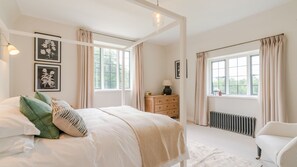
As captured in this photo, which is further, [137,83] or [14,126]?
[137,83]

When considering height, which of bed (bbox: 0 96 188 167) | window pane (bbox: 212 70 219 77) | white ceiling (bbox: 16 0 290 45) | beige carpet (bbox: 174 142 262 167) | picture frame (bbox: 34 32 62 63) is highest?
white ceiling (bbox: 16 0 290 45)

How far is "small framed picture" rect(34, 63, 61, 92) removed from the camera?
324 cm

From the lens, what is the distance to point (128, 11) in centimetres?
300

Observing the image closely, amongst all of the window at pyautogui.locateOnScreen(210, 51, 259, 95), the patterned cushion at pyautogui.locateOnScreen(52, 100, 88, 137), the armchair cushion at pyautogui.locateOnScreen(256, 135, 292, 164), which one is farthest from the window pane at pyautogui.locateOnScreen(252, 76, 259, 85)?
the patterned cushion at pyautogui.locateOnScreen(52, 100, 88, 137)

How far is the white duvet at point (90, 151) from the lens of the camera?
3.15 ft

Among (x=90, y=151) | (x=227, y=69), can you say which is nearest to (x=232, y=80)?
(x=227, y=69)

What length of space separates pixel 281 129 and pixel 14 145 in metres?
2.93

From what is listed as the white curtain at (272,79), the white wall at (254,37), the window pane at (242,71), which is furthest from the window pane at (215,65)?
the white curtain at (272,79)

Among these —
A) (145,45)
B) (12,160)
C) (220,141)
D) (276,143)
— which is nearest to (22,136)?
(12,160)

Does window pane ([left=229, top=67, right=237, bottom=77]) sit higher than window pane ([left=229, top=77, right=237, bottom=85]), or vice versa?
window pane ([left=229, top=67, right=237, bottom=77])

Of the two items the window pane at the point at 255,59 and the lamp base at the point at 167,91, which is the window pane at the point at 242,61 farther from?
the lamp base at the point at 167,91

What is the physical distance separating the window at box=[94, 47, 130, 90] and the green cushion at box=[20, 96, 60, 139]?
297cm

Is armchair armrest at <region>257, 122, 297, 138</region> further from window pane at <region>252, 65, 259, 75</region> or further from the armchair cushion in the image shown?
window pane at <region>252, 65, 259, 75</region>

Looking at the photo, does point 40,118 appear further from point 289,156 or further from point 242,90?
point 242,90
